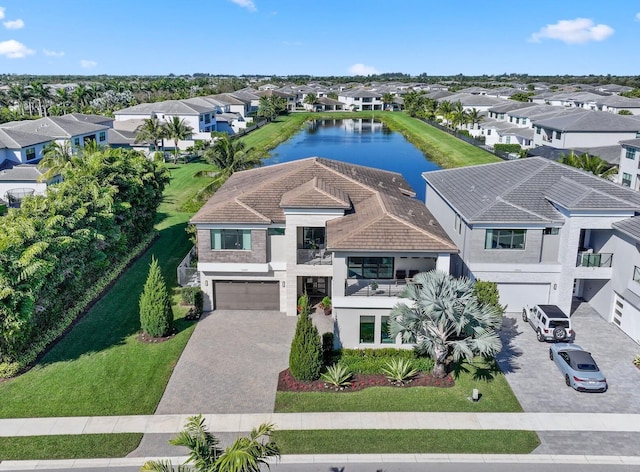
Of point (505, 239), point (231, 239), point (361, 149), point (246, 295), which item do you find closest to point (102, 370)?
point (246, 295)

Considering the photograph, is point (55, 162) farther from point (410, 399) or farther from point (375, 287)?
point (410, 399)

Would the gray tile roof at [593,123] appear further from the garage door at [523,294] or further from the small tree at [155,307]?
the small tree at [155,307]

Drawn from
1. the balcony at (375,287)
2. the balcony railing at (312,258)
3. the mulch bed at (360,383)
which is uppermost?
the balcony railing at (312,258)

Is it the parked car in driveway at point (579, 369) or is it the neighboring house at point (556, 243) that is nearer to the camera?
the parked car in driveway at point (579, 369)

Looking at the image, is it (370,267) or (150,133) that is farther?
(150,133)

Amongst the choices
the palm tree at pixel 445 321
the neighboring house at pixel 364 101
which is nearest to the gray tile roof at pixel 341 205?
the palm tree at pixel 445 321

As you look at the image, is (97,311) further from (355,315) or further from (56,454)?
(355,315)
